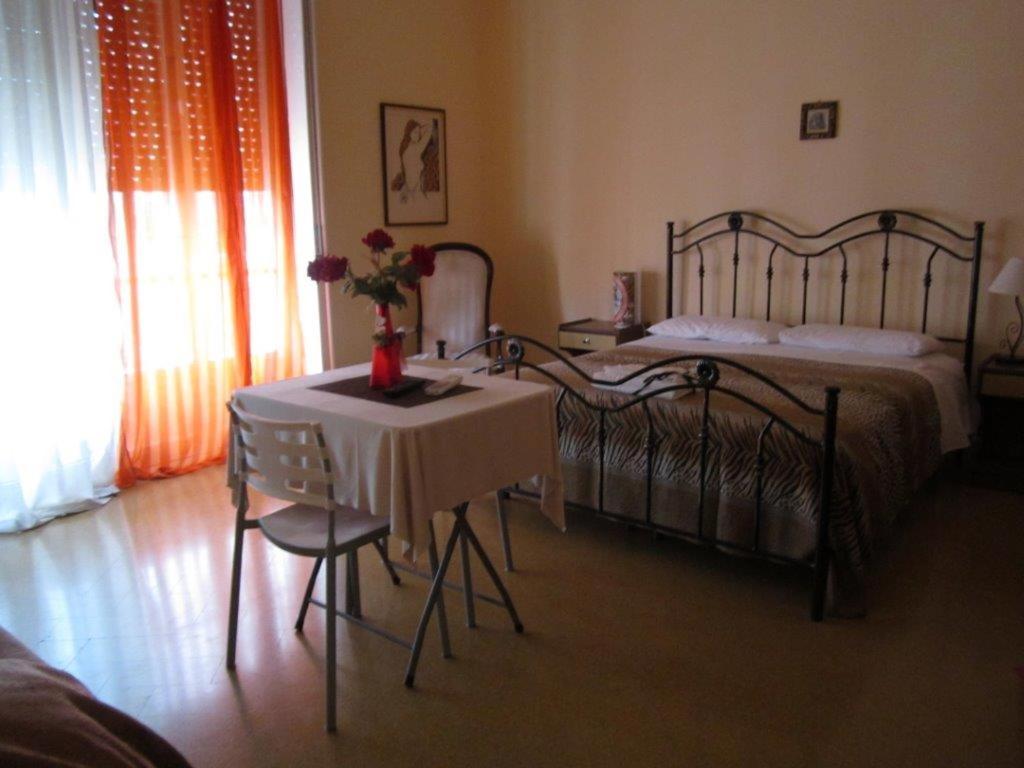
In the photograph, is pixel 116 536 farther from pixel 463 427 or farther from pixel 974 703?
pixel 974 703

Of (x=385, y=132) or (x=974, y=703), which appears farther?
(x=385, y=132)

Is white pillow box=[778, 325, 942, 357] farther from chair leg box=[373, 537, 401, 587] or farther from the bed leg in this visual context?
chair leg box=[373, 537, 401, 587]

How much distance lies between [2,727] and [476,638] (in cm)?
171

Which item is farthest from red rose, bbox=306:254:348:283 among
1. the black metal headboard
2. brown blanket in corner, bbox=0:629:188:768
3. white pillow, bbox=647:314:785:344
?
the black metal headboard

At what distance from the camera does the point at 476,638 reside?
2.85m

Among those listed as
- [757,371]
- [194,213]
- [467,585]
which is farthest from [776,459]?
[194,213]

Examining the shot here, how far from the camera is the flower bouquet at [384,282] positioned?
2732 millimetres

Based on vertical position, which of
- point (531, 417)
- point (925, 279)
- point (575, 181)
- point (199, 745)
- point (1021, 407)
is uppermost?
point (575, 181)

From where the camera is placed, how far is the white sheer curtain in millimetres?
3803

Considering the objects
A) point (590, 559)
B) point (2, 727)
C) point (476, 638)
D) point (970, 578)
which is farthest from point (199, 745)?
point (970, 578)

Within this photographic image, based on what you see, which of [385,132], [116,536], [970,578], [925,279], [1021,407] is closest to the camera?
[970,578]

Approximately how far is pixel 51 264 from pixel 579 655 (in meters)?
3.11

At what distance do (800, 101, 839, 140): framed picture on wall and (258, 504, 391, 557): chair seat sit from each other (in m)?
3.42

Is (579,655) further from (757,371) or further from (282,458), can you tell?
(757,371)
